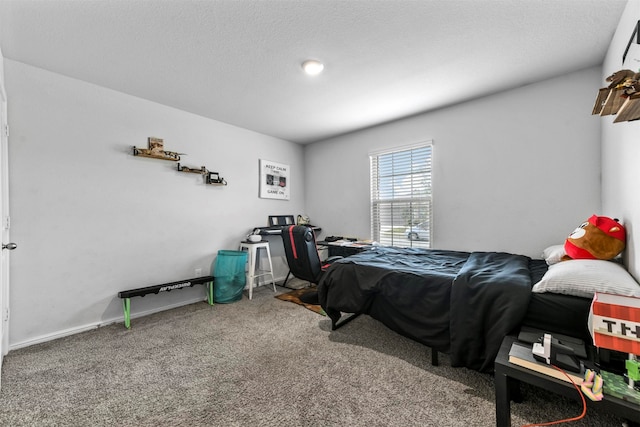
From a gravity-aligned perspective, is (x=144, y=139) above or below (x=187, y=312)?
above

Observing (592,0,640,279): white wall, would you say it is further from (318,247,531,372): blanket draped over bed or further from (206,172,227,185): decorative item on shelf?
(206,172,227,185): decorative item on shelf

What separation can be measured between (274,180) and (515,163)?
329 cm

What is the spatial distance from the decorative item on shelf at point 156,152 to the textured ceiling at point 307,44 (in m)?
0.50

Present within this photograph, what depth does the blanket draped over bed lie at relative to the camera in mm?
1544

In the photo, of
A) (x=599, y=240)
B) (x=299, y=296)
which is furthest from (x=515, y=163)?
(x=299, y=296)

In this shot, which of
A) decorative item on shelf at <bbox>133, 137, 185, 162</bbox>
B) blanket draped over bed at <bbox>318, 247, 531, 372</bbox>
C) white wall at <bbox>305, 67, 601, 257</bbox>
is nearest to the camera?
blanket draped over bed at <bbox>318, 247, 531, 372</bbox>

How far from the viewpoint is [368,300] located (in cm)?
217

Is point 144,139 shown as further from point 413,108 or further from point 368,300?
point 413,108

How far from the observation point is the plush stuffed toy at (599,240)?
5.39ft

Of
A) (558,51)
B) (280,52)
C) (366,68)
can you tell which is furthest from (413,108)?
(280,52)

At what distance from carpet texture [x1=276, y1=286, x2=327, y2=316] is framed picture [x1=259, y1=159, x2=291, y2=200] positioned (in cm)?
161

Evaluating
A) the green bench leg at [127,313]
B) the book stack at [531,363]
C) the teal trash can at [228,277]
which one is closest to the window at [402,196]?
the teal trash can at [228,277]

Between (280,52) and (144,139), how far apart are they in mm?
1950

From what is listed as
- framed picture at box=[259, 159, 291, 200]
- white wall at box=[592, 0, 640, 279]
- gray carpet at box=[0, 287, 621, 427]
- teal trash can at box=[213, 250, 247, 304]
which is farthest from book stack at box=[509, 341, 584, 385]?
framed picture at box=[259, 159, 291, 200]
